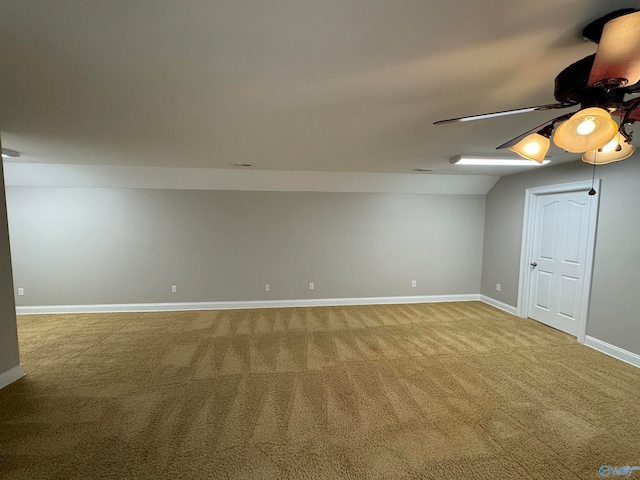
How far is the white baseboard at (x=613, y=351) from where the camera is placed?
2.81 m

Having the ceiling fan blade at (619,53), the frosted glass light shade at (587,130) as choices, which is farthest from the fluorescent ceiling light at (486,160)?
the ceiling fan blade at (619,53)

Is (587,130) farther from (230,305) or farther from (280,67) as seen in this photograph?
(230,305)

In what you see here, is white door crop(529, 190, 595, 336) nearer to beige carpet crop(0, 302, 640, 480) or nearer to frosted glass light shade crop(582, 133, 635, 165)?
beige carpet crop(0, 302, 640, 480)

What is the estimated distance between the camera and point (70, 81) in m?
1.52

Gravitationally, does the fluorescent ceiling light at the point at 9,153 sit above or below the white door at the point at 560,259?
above

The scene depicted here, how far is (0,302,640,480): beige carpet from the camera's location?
5.46 feet

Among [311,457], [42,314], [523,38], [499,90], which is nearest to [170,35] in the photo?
[523,38]

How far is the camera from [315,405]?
2.17 metres

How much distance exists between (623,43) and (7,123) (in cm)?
389

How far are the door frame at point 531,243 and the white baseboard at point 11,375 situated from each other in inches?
252

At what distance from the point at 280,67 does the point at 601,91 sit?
148 cm

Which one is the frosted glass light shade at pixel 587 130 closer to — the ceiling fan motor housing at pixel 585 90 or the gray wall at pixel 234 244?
the ceiling fan motor housing at pixel 585 90

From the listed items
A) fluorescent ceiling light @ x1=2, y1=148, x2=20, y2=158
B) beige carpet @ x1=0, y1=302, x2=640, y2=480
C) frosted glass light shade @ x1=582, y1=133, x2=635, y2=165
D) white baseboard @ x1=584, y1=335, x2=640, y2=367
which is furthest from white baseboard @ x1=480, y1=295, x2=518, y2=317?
fluorescent ceiling light @ x1=2, y1=148, x2=20, y2=158

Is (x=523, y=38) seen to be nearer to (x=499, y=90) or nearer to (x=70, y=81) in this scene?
(x=499, y=90)
